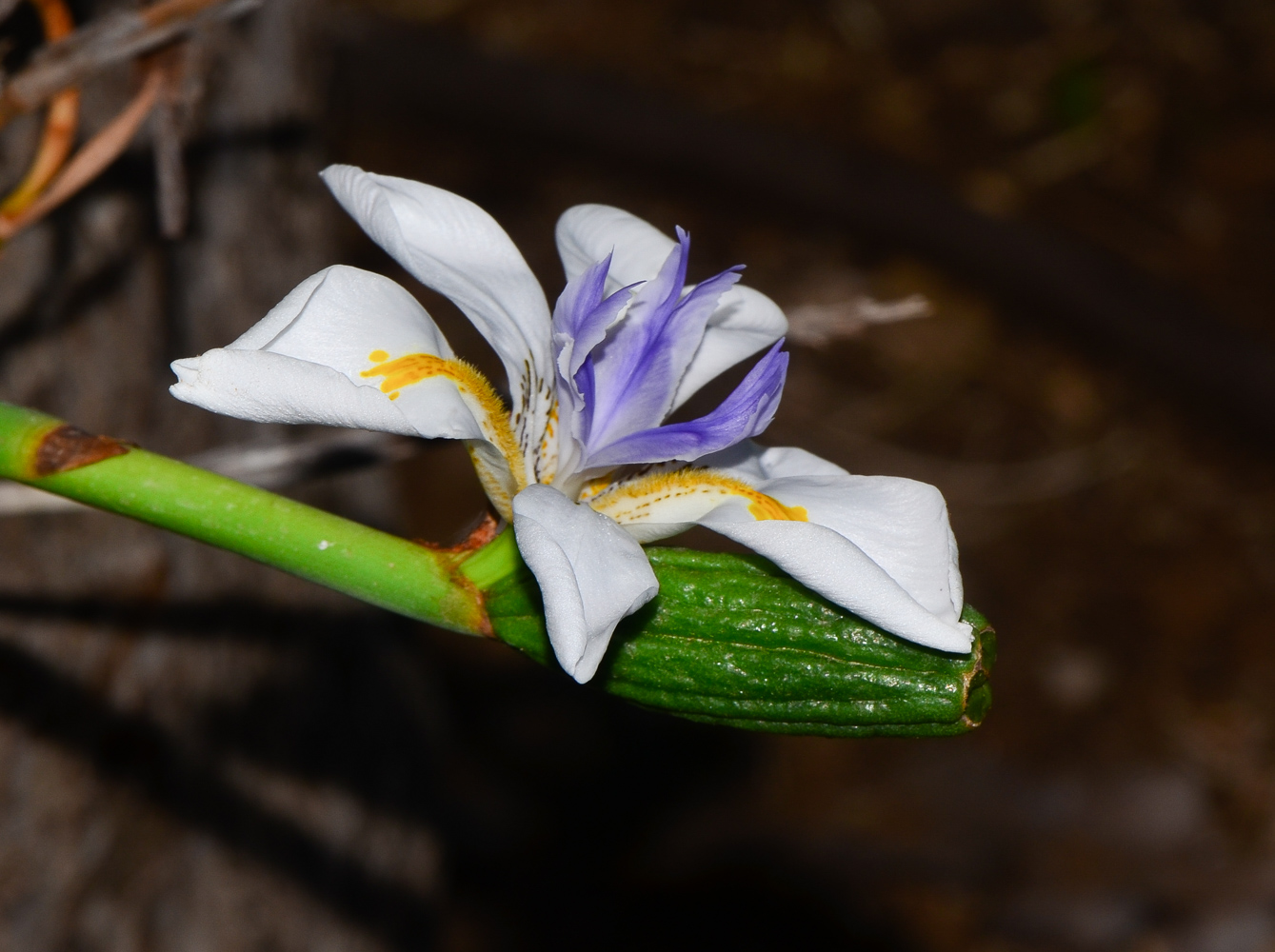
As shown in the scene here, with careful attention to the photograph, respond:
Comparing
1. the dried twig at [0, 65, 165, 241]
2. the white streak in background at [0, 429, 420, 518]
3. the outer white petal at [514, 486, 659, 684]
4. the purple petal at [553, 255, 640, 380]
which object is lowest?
the white streak in background at [0, 429, 420, 518]

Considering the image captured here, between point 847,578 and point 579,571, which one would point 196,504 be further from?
point 847,578

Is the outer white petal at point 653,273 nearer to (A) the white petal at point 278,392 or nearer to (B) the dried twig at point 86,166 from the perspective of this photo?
(A) the white petal at point 278,392

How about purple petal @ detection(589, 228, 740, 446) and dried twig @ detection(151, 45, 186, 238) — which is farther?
dried twig @ detection(151, 45, 186, 238)

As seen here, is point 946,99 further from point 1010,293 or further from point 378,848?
point 378,848

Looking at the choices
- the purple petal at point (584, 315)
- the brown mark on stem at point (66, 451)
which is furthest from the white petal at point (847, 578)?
the brown mark on stem at point (66, 451)

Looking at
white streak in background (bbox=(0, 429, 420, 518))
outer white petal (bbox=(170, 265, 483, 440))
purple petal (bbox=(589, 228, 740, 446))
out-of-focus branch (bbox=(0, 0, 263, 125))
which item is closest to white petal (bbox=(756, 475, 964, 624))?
purple petal (bbox=(589, 228, 740, 446))

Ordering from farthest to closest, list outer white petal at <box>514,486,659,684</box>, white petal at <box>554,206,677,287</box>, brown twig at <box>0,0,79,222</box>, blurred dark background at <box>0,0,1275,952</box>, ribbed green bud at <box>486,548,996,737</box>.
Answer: blurred dark background at <box>0,0,1275,952</box> < brown twig at <box>0,0,79,222</box> < white petal at <box>554,206,677,287</box> < ribbed green bud at <box>486,548,996,737</box> < outer white petal at <box>514,486,659,684</box>

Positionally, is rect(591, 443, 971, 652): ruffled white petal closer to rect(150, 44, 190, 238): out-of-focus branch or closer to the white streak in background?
the white streak in background

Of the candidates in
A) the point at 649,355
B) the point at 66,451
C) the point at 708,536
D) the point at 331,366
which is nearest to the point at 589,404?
the point at 649,355
